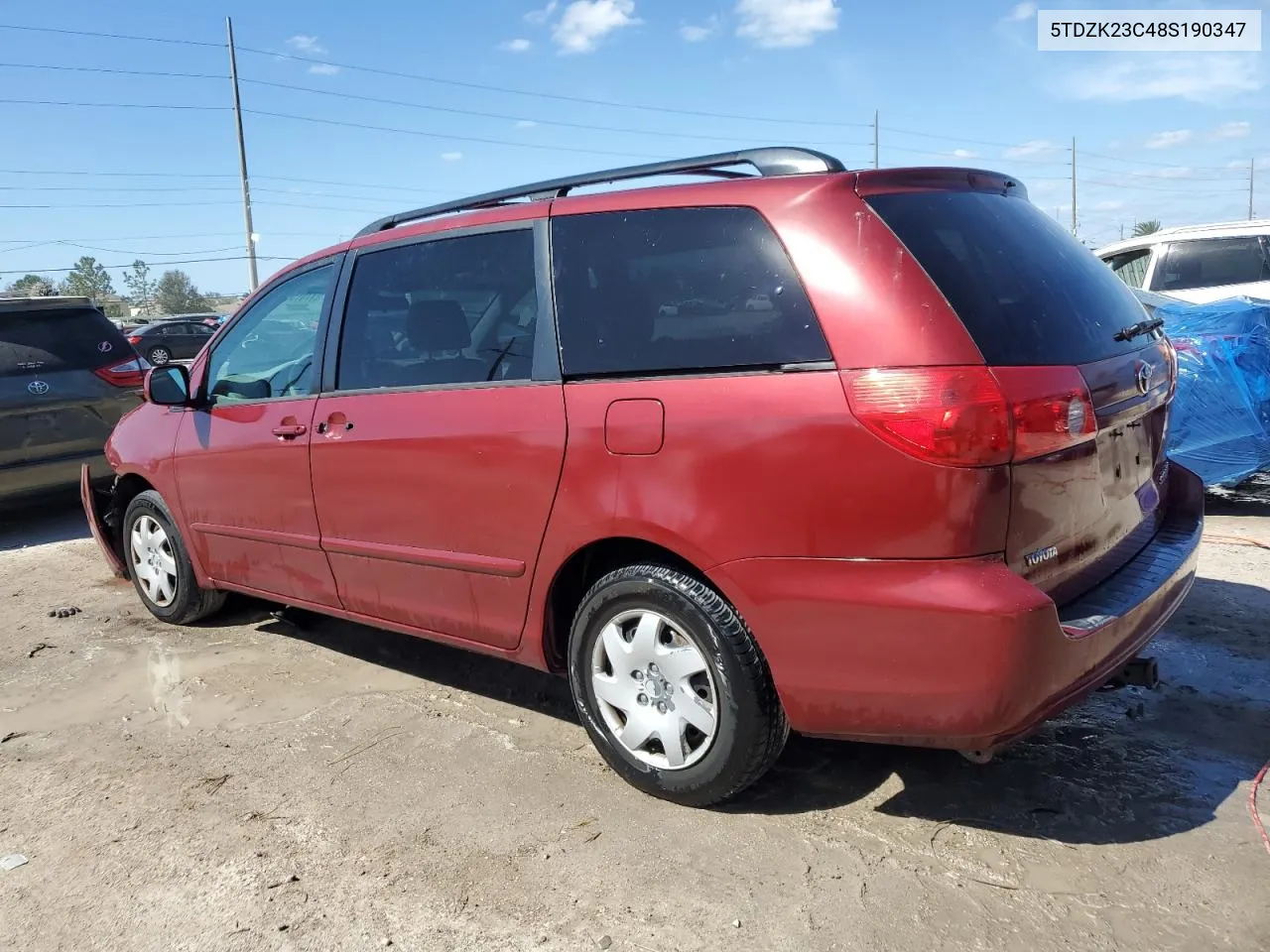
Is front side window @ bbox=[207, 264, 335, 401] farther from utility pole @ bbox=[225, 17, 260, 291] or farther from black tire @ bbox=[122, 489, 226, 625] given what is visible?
utility pole @ bbox=[225, 17, 260, 291]

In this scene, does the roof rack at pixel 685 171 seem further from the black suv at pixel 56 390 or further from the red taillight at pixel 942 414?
the black suv at pixel 56 390

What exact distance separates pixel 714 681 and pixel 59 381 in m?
6.23

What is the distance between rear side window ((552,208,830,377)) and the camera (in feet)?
8.57

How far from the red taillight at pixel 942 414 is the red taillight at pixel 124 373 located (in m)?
6.40

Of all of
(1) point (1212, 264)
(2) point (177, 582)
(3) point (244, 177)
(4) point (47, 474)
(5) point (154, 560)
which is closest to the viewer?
(2) point (177, 582)

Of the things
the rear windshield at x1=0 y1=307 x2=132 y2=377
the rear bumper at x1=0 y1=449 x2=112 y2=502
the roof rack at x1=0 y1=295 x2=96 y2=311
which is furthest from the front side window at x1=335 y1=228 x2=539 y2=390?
the roof rack at x1=0 y1=295 x2=96 y2=311

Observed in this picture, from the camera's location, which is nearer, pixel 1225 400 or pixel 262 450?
pixel 262 450

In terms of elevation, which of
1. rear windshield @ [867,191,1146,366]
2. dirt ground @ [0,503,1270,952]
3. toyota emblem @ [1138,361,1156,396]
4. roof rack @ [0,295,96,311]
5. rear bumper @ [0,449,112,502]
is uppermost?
roof rack @ [0,295,96,311]

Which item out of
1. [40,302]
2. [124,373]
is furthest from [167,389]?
[40,302]

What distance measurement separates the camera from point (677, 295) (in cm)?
284

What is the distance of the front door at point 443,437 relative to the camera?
10.2 feet

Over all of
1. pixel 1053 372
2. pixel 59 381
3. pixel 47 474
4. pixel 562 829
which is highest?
pixel 59 381

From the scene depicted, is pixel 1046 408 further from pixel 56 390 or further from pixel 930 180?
pixel 56 390

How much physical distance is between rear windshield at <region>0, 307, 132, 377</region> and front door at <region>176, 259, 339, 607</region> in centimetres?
333
